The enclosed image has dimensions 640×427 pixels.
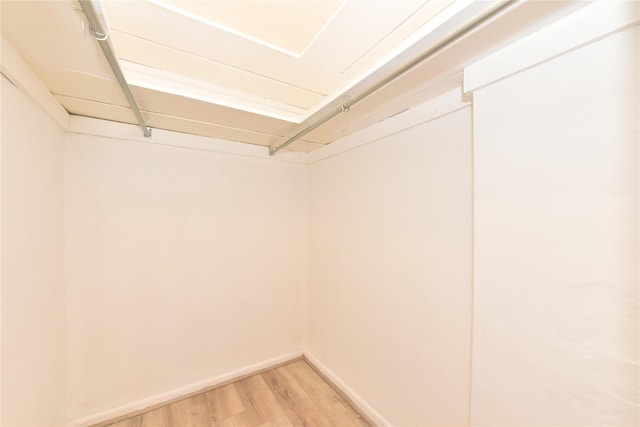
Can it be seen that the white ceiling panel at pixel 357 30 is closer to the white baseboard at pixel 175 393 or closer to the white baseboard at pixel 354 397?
the white baseboard at pixel 354 397

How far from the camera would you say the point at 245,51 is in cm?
132

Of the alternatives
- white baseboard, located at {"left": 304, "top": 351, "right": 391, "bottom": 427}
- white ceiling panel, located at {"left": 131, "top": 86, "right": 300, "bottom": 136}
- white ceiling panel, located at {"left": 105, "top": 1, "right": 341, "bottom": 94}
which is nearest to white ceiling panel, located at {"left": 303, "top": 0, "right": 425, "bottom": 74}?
white ceiling panel, located at {"left": 105, "top": 1, "right": 341, "bottom": 94}

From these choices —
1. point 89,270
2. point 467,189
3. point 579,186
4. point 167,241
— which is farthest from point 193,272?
point 579,186

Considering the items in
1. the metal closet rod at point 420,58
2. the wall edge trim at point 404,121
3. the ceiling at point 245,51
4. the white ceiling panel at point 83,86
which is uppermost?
the ceiling at point 245,51

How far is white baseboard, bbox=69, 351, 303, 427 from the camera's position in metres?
1.79

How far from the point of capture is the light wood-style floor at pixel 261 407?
183cm

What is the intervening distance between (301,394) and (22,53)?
2.72 metres

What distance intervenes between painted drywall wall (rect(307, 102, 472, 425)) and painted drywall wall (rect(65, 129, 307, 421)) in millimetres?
604

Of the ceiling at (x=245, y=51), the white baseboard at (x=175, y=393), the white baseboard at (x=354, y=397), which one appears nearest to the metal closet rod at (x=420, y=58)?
the ceiling at (x=245, y=51)

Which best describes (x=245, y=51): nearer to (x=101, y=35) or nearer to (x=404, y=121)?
(x=101, y=35)

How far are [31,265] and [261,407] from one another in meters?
1.77

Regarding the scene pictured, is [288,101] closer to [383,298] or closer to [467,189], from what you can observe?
[467,189]

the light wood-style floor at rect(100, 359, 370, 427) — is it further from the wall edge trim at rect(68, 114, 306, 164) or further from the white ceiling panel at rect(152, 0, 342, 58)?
the white ceiling panel at rect(152, 0, 342, 58)

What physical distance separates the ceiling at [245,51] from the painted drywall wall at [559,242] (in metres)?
0.28
